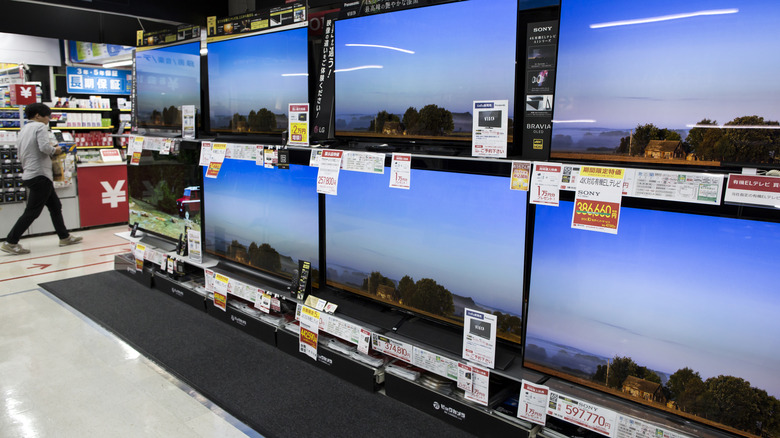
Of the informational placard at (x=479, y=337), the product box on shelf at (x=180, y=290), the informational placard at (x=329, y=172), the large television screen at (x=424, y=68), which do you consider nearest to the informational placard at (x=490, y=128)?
the large television screen at (x=424, y=68)

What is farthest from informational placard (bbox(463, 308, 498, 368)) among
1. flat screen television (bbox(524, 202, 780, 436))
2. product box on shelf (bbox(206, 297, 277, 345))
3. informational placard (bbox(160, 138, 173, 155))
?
informational placard (bbox(160, 138, 173, 155))

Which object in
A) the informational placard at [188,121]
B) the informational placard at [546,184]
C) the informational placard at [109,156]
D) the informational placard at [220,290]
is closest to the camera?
the informational placard at [546,184]

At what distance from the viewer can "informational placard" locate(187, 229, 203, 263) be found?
11.7 ft

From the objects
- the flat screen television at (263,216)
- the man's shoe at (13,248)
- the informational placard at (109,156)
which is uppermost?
the informational placard at (109,156)

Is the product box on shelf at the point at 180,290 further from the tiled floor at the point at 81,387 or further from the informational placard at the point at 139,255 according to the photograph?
the tiled floor at the point at 81,387

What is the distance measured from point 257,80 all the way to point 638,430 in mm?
2609

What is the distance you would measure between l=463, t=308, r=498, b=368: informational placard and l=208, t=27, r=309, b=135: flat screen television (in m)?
1.50

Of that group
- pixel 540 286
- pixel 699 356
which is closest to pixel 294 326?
pixel 540 286

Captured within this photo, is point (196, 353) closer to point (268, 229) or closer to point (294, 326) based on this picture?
point (294, 326)

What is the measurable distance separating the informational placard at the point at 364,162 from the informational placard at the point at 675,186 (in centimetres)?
107

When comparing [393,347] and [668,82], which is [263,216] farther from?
[668,82]

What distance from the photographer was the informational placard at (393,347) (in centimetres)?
226

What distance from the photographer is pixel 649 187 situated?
1553mm

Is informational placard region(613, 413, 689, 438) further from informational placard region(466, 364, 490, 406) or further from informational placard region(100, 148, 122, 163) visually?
informational placard region(100, 148, 122, 163)
